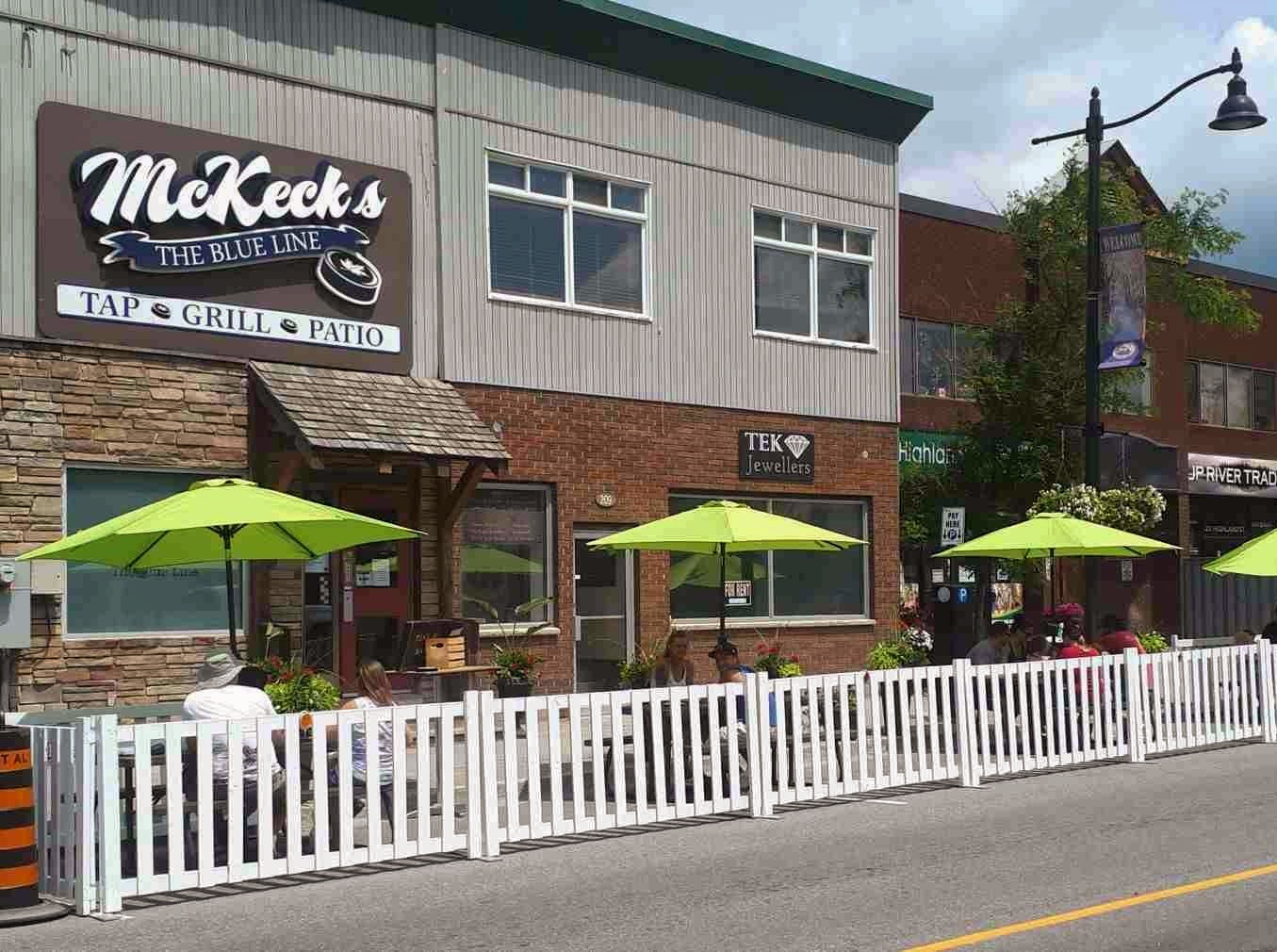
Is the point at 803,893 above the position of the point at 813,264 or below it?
below

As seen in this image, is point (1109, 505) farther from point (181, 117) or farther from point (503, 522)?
point (181, 117)

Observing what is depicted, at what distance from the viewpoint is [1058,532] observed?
1705 centimetres

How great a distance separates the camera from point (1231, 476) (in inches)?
1377

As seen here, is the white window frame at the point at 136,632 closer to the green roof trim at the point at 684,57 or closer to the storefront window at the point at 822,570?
the green roof trim at the point at 684,57

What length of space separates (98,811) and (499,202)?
37.1 feet

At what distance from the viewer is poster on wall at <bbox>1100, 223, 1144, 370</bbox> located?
64.5 feet

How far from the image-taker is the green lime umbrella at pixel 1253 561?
1786cm

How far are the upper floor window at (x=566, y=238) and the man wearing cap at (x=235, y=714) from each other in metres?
7.96

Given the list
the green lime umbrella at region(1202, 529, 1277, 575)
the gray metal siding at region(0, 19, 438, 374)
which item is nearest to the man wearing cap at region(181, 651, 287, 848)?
the gray metal siding at region(0, 19, 438, 374)

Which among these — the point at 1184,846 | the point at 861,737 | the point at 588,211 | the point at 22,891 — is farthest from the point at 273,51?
the point at 1184,846

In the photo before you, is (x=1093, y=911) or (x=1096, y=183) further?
(x=1096, y=183)

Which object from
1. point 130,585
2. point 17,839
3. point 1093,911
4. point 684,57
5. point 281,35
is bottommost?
point 1093,911

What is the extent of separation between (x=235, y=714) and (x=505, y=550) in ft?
28.8

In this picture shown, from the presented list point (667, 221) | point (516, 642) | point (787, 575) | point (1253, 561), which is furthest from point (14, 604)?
point (1253, 561)
